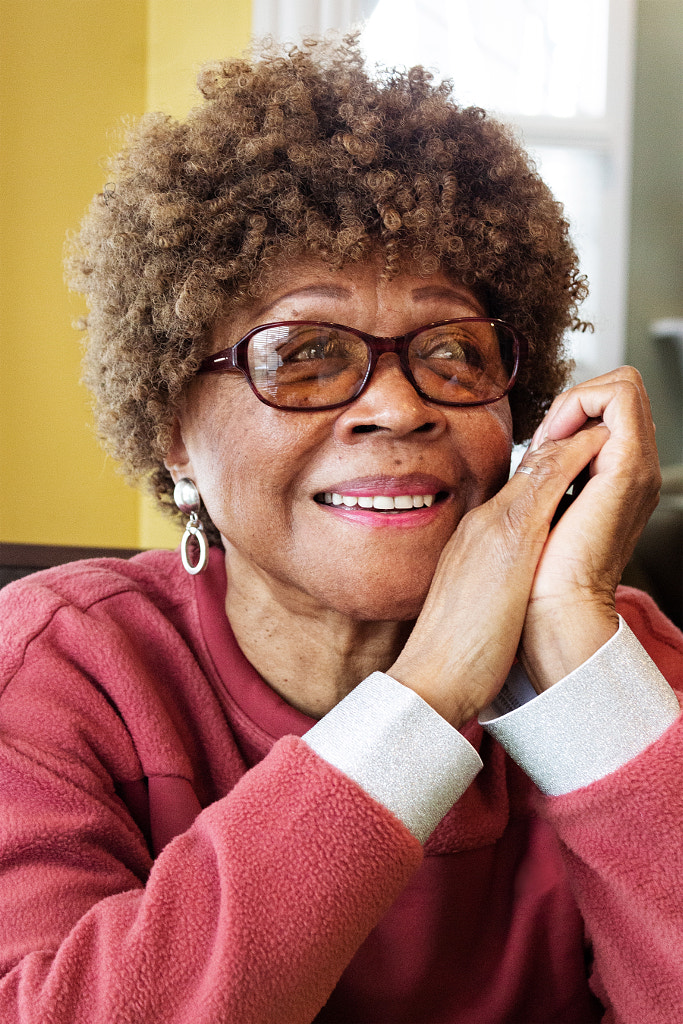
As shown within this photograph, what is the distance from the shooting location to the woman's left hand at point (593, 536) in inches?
39.0

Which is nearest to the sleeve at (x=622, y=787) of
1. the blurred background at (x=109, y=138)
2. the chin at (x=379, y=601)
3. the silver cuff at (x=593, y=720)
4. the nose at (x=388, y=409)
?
the silver cuff at (x=593, y=720)

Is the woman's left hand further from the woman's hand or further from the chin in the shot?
the chin

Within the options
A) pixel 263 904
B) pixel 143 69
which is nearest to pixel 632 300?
pixel 143 69

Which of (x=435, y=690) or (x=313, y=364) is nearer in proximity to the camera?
(x=435, y=690)

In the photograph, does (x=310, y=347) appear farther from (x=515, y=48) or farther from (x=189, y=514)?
(x=515, y=48)

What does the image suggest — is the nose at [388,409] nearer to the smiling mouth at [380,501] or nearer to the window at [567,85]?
the smiling mouth at [380,501]

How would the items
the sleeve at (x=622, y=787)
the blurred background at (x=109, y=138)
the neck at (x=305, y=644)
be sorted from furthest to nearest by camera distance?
the blurred background at (x=109, y=138)
the neck at (x=305, y=644)
the sleeve at (x=622, y=787)

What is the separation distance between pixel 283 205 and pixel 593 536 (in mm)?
506

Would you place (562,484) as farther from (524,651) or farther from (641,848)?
(641,848)

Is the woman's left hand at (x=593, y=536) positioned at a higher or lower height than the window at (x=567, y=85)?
lower

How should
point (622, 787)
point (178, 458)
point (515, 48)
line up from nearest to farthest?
point (622, 787) < point (178, 458) < point (515, 48)

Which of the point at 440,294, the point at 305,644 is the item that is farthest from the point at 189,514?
the point at 440,294

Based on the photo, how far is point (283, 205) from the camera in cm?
109

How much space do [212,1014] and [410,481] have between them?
1.86 feet
